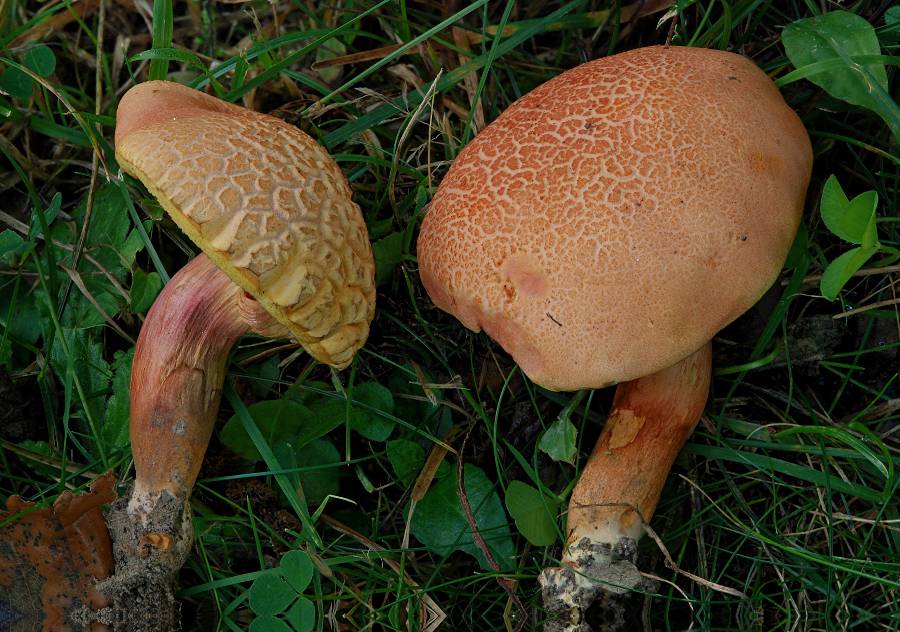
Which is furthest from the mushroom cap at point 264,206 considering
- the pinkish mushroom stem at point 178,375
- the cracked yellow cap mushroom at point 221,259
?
the pinkish mushroom stem at point 178,375

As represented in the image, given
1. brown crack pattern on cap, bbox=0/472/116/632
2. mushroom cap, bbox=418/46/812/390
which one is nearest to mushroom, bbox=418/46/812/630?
mushroom cap, bbox=418/46/812/390

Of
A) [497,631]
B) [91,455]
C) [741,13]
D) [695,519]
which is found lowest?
[497,631]

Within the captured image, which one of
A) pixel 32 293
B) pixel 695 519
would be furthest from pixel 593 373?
pixel 32 293

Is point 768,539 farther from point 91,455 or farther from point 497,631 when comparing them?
point 91,455

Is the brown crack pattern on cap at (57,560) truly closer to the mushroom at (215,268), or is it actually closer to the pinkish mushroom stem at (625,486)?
the mushroom at (215,268)

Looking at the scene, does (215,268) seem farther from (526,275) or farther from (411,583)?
(411,583)
